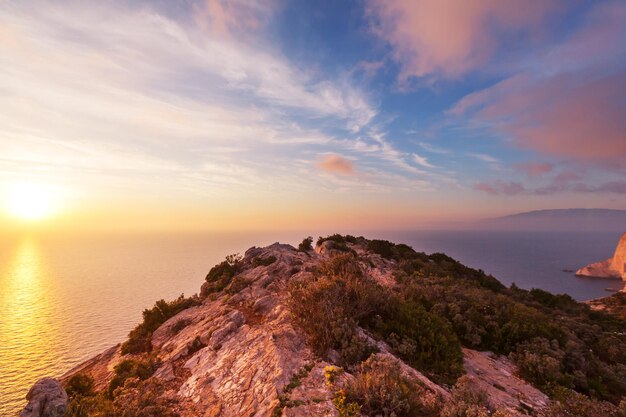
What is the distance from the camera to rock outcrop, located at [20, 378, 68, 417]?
775 cm

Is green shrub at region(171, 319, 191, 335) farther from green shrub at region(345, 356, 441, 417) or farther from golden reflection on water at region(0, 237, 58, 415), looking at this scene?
golden reflection on water at region(0, 237, 58, 415)

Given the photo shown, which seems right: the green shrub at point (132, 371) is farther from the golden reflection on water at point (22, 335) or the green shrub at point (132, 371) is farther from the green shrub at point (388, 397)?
the golden reflection on water at point (22, 335)

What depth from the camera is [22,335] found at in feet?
161

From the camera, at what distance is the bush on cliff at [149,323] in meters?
16.1

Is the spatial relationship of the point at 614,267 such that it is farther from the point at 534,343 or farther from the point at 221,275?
the point at 221,275

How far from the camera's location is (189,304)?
20312 mm

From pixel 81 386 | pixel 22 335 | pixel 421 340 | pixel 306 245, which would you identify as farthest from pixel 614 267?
pixel 22 335

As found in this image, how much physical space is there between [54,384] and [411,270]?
1106 inches

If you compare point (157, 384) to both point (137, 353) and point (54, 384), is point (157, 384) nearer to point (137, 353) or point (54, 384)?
point (54, 384)

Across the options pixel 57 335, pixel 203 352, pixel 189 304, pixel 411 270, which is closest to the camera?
pixel 203 352

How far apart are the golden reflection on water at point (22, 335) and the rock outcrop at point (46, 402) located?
26.6 m

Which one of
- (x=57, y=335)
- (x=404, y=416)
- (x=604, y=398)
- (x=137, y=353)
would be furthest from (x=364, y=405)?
(x=57, y=335)

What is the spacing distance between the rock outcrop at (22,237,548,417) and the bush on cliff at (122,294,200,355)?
25.8 inches

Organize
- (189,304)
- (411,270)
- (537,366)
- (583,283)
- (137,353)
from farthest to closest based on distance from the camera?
1. (583,283)
2. (411,270)
3. (189,304)
4. (137,353)
5. (537,366)
